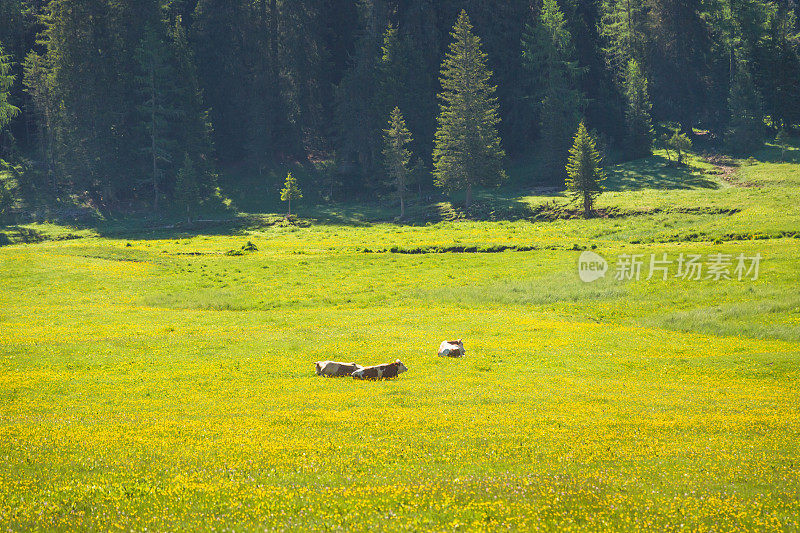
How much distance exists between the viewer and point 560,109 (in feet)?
352

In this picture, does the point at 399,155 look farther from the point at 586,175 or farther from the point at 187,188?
the point at 187,188

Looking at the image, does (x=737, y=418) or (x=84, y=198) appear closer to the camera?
(x=737, y=418)

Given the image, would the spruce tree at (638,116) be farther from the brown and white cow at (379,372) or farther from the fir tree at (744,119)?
the brown and white cow at (379,372)

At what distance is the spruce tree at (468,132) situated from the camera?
98.4m

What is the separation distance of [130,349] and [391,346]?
42.2 feet

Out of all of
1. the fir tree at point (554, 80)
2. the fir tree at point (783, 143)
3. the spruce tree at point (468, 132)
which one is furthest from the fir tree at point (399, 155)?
the fir tree at point (783, 143)

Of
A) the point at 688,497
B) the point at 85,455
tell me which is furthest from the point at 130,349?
the point at 688,497

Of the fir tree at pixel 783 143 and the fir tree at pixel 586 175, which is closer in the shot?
the fir tree at pixel 586 175

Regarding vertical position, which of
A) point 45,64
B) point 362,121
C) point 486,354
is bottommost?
point 486,354

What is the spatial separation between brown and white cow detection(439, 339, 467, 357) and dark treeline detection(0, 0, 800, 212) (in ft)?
262

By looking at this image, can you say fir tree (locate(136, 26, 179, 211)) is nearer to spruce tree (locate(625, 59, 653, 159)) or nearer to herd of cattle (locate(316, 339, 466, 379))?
spruce tree (locate(625, 59, 653, 159))

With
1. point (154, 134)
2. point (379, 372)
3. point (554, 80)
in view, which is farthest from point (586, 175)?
point (154, 134)

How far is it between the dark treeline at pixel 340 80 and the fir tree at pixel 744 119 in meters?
0.33

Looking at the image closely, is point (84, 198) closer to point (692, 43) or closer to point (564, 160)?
point (564, 160)
